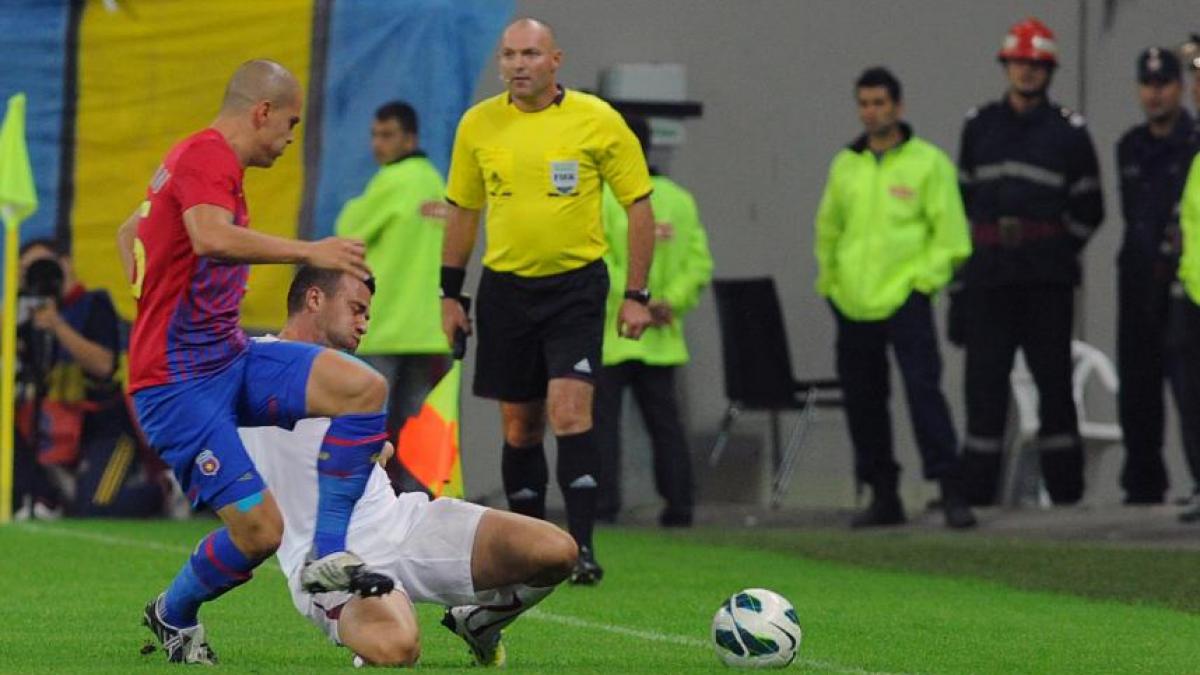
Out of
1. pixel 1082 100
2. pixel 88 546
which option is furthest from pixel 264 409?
pixel 1082 100

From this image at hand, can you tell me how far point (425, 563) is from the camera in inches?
297

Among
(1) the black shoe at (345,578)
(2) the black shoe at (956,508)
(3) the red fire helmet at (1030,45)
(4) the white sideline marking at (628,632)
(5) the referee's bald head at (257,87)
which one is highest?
(3) the red fire helmet at (1030,45)

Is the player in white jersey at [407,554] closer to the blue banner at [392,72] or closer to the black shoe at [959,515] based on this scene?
the black shoe at [959,515]

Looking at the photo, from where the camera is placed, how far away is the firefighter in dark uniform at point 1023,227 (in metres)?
14.9

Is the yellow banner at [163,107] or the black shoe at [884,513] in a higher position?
the yellow banner at [163,107]

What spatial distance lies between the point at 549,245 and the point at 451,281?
554 mm

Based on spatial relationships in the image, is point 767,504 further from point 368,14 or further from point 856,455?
point 368,14

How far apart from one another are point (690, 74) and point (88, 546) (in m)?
5.66

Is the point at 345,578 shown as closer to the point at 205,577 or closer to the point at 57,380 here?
the point at 205,577

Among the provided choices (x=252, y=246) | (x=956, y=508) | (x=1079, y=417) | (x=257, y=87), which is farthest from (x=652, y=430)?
(x=252, y=246)

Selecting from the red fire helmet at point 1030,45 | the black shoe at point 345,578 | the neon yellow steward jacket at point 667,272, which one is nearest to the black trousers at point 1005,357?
the red fire helmet at point 1030,45

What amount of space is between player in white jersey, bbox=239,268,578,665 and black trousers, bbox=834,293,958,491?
7325 millimetres

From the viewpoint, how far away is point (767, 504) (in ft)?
56.7

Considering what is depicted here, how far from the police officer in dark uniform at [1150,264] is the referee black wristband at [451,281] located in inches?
187
